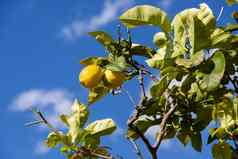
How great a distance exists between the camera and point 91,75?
140 centimetres

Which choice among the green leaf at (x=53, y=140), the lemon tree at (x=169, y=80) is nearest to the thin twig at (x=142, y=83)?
the lemon tree at (x=169, y=80)

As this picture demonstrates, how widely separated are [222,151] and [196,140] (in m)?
0.12

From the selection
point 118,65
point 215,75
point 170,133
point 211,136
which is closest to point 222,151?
point 211,136

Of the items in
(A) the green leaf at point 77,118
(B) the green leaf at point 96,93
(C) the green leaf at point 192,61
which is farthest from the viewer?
(B) the green leaf at point 96,93

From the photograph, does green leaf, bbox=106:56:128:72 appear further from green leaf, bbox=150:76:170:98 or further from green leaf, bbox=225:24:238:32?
green leaf, bbox=225:24:238:32

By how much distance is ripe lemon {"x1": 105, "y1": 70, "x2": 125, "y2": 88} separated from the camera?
4.60ft

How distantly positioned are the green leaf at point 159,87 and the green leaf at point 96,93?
20cm

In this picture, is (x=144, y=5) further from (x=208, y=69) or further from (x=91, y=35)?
(x=208, y=69)

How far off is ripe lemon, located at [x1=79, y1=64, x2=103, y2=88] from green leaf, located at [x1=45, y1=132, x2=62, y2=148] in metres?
0.17

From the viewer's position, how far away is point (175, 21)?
4.69 feet

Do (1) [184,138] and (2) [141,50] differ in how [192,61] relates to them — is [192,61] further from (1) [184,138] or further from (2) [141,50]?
(1) [184,138]

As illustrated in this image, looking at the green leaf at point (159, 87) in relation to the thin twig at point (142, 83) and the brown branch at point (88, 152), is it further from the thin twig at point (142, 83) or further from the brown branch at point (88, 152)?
the brown branch at point (88, 152)

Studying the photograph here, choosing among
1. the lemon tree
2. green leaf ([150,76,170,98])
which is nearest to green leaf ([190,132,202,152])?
the lemon tree

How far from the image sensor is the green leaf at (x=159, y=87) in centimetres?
134
